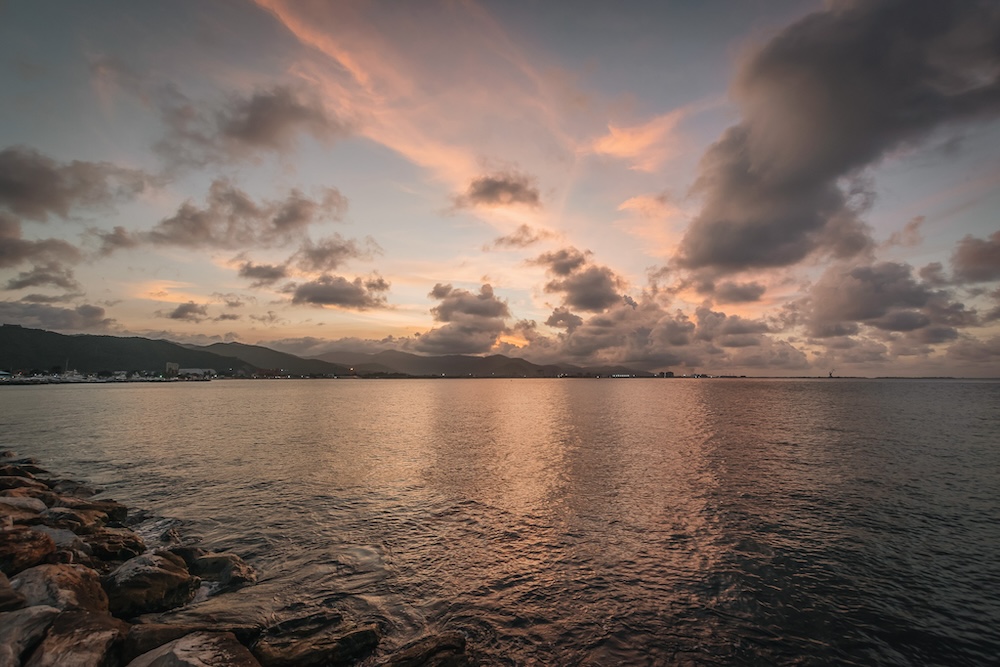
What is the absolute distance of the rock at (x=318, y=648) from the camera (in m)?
13.9

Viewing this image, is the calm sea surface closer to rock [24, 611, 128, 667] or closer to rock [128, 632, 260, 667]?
rock [128, 632, 260, 667]

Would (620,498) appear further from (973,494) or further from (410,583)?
(973,494)

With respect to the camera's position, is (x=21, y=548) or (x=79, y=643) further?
(x=21, y=548)

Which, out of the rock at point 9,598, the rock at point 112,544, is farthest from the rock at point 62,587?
the rock at point 112,544

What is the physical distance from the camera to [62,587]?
15227 mm

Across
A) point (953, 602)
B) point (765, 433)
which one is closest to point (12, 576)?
point (953, 602)

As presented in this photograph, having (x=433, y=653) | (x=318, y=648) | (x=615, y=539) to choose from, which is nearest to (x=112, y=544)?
(x=318, y=648)

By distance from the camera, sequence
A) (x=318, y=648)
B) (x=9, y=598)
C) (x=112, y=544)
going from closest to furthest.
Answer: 1. (x=9, y=598)
2. (x=318, y=648)
3. (x=112, y=544)

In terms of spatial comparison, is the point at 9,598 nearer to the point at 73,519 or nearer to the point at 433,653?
the point at 433,653

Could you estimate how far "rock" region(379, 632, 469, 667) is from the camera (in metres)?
14.1

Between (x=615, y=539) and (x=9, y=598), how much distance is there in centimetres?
2671

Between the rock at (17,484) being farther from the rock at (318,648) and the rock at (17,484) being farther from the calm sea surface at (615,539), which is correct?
the rock at (318,648)

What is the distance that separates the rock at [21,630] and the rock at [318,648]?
19.1 ft

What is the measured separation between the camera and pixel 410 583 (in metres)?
20.9
